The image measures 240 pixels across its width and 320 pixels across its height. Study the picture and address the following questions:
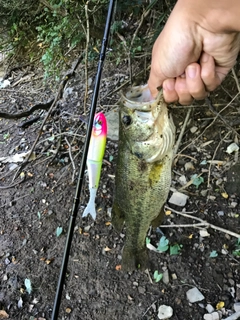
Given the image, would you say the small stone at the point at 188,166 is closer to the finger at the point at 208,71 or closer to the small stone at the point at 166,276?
the small stone at the point at 166,276

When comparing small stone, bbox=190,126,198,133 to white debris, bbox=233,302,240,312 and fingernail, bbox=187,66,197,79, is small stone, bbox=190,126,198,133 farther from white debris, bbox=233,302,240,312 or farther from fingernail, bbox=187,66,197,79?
fingernail, bbox=187,66,197,79

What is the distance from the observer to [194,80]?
145 centimetres

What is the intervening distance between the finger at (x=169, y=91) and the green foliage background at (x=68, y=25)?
1.10 m

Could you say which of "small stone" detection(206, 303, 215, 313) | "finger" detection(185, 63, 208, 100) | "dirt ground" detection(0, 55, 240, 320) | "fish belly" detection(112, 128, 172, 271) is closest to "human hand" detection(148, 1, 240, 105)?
"finger" detection(185, 63, 208, 100)

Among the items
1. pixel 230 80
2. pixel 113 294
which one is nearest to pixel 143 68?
pixel 230 80

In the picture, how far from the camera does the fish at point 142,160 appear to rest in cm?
154

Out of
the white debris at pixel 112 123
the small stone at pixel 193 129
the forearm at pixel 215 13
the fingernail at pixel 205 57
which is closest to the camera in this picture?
the forearm at pixel 215 13

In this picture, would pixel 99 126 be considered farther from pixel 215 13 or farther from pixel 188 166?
pixel 188 166

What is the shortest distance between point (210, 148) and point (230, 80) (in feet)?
1.92

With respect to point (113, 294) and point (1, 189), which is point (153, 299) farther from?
point (1, 189)

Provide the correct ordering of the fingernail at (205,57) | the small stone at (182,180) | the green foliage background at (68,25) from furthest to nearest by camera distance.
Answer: the small stone at (182,180) < the green foliage background at (68,25) < the fingernail at (205,57)

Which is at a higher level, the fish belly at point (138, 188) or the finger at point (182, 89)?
the finger at point (182, 89)

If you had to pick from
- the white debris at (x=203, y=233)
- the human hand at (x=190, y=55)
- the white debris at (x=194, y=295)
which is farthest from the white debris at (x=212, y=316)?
the human hand at (x=190, y=55)

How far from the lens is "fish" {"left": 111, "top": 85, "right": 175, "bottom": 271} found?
1.54 meters
